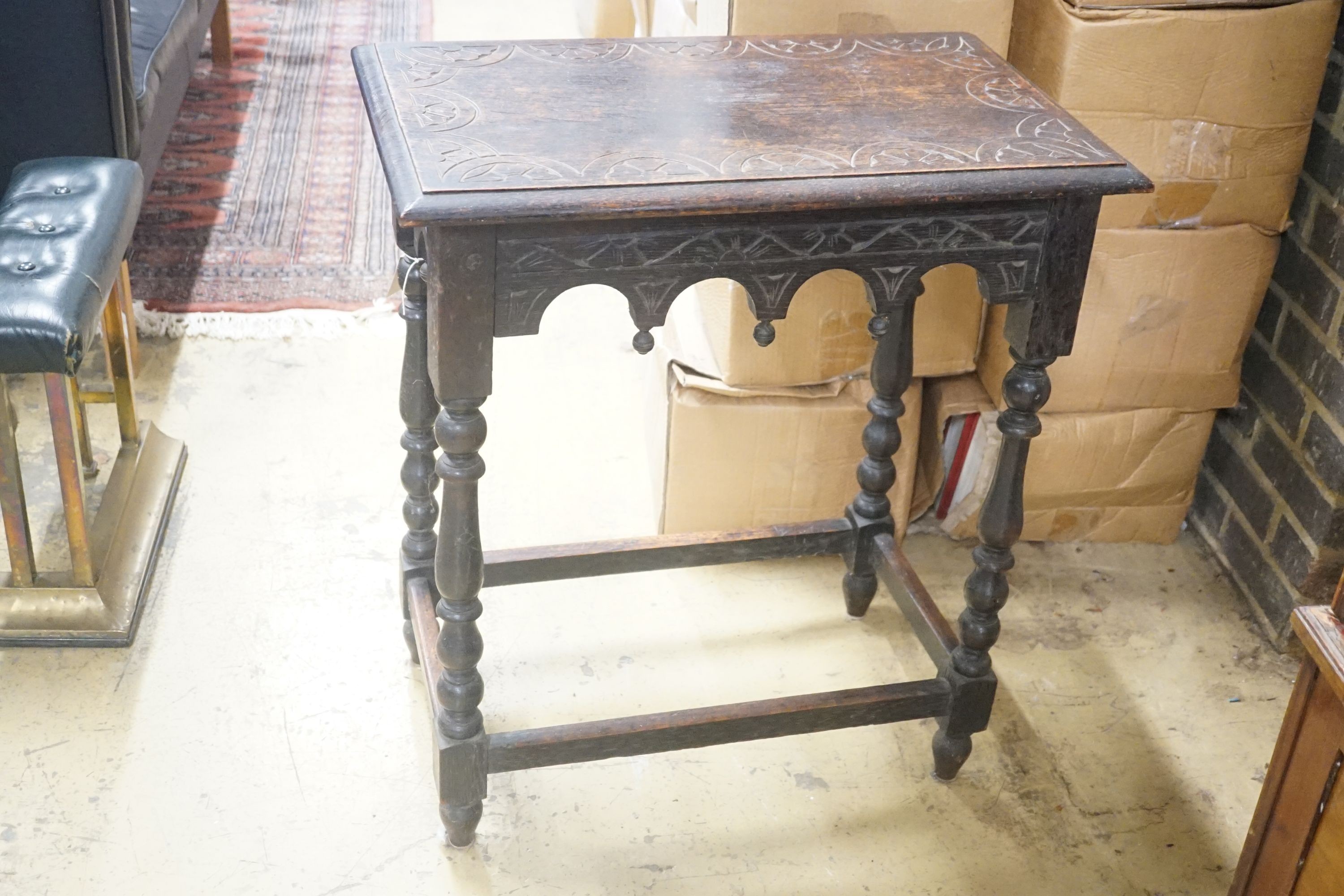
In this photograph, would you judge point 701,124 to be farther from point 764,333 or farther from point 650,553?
point 650,553

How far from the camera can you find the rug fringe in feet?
8.87

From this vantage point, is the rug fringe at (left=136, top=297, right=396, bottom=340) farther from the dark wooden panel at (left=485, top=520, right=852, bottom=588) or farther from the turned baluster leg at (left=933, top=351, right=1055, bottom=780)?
the turned baluster leg at (left=933, top=351, right=1055, bottom=780)

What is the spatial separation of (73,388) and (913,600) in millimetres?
1280

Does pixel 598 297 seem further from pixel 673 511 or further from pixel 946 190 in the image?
pixel 946 190

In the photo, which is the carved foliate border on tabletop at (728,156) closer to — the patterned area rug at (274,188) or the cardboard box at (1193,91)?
the cardboard box at (1193,91)

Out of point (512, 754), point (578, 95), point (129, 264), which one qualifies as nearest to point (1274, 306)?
point (578, 95)

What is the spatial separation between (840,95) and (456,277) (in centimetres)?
54

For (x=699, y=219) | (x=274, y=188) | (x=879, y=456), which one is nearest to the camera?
(x=699, y=219)

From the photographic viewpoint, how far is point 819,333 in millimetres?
2016

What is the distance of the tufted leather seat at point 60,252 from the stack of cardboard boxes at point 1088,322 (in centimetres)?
85

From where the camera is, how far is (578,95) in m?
1.53

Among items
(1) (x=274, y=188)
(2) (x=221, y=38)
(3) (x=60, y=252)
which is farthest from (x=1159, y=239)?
(2) (x=221, y=38)

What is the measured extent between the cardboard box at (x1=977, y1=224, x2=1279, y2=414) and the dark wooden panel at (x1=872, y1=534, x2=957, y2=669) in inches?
13.8

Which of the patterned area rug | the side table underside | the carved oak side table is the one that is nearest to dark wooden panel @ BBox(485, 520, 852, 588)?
the side table underside
